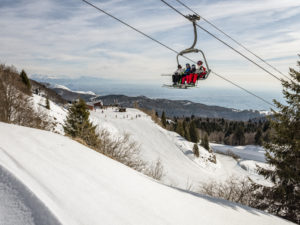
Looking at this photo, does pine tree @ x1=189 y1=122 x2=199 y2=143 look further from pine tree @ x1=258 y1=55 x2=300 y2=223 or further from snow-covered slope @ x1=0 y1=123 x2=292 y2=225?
snow-covered slope @ x1=0 y1=123 x2=292 y2=225

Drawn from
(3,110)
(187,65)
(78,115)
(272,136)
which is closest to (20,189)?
(187,65)

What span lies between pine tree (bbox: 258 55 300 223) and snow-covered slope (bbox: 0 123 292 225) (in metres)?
4.11

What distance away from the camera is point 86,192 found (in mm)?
4305

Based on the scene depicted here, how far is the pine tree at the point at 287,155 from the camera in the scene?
10625mm

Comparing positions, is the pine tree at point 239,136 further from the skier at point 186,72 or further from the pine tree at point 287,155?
the skier at point 186,72

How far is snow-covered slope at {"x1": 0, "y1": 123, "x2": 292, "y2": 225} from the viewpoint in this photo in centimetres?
345

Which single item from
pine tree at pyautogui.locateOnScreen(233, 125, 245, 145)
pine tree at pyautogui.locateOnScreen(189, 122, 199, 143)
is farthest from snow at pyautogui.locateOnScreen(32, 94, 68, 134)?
pine tree at pyautogui.locateOnScreen(233, 125, 245, 145)

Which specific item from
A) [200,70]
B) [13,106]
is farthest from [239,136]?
[200,70]

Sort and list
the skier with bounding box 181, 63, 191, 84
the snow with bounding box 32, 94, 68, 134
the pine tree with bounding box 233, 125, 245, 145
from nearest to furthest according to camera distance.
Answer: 1. the skier with bounding box 181, 63, 191, 84
2. the snow with bounding box 32, 94, 68, 134
3. the pine tree with bounding box 233, 125, 245, 145

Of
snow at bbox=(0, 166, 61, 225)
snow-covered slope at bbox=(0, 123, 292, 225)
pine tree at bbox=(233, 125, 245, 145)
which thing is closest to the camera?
snow at bbox=(0, 166, 61, 225)

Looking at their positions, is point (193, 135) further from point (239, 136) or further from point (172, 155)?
point (239, 136)

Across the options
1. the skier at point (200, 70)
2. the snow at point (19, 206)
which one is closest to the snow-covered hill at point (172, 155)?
the skier at point (200, 70)

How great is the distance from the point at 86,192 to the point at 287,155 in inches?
437

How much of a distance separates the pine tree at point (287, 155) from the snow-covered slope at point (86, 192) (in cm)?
411
